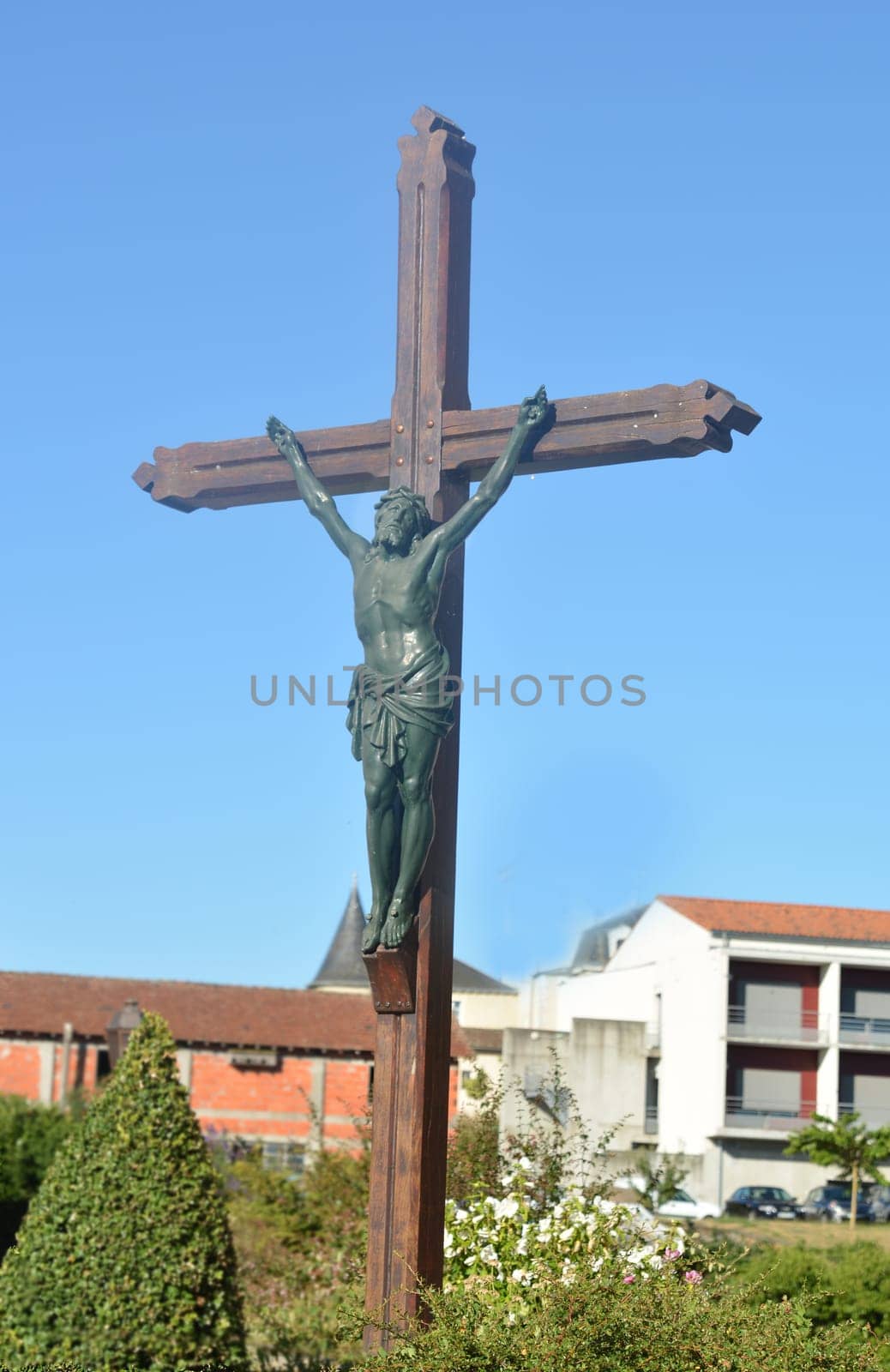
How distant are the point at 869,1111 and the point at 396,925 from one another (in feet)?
143

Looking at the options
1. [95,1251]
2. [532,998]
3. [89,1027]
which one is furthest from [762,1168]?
[95,1251]

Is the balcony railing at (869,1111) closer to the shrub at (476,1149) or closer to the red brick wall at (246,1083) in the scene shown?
the red brick wall at (246,1083)

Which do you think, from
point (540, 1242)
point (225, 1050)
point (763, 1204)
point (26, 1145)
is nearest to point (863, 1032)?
point (763, 1204)

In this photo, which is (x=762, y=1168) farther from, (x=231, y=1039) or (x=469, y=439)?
(x=469, y=439)

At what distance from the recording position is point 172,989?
150 feet

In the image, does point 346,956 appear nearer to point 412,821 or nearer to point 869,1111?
point 869,1111

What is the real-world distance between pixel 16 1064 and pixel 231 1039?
5381 mm

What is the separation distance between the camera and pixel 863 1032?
45.9 m

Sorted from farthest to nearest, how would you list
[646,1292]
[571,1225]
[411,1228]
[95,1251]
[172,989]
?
[172,989]
[95,1251]
[571,1225]
[411,1228]
[646,1292]

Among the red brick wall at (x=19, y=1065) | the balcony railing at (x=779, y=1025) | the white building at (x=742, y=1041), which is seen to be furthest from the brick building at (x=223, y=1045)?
the balcony railing at (x=779, y=1025)

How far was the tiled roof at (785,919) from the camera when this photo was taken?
150 feet

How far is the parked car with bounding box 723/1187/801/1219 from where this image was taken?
38.6 m

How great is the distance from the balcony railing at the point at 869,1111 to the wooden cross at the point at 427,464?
4281 cm

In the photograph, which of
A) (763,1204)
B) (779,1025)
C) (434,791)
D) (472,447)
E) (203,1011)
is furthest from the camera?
(779,1025)
